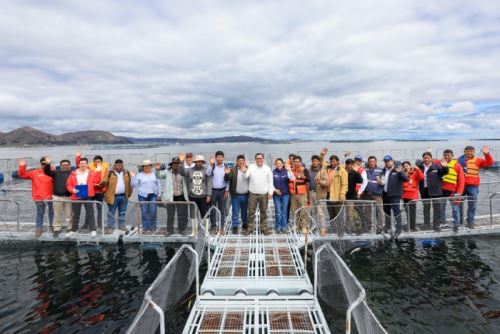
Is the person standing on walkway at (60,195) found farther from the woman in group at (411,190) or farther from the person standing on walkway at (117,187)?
the woman in group at (411,190)

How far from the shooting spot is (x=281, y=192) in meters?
9.92

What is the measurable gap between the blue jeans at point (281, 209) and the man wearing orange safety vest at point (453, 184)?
16.4 feet

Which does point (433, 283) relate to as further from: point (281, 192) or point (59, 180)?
point (59, 180)

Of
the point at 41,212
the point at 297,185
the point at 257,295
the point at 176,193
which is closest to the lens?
the point at 257,295

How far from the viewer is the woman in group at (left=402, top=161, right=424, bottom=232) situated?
10.4m

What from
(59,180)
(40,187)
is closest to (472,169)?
(59,180)

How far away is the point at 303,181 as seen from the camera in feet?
32.2

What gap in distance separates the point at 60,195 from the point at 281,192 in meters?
7.19

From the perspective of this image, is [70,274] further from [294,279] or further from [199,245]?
[294,279]

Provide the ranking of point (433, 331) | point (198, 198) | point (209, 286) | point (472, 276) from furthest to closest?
1. point (198, 198)
2. point (472, 276)
3. point (209, 286)
4. point (433, 331)

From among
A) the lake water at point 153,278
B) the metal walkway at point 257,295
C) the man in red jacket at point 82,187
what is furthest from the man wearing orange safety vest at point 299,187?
the man in red jacket at point 82,187

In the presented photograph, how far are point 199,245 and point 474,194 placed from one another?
9.57 meters

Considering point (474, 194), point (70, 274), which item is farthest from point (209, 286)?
point (474, 194)

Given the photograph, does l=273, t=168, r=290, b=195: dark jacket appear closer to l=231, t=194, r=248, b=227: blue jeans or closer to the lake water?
l=231, t=194, r=248, b=227: blue jeans
